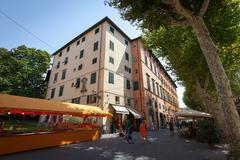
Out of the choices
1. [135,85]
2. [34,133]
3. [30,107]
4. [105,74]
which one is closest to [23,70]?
[105,74]

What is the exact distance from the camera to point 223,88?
21.6 ft

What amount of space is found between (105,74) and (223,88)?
559 inches

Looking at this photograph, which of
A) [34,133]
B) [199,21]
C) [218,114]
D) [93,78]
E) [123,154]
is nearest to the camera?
[123,154]

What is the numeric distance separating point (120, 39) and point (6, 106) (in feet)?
65.1

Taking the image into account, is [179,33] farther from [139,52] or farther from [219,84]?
[139,52]

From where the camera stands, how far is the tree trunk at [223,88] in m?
6.04

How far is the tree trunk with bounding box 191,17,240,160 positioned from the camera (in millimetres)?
6035

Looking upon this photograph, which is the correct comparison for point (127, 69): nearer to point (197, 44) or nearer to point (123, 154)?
point (197, 44)

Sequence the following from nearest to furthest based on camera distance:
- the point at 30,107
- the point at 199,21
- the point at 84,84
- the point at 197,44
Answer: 1. the point at 199,21
2. the point at 30,107
3. the point at 197,44
4. the point at 84,84

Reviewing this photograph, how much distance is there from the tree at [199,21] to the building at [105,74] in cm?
1077

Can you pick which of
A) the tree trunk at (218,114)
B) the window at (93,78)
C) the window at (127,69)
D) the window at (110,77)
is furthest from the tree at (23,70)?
the tree trunk at (218,114)

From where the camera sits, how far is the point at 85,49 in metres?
23.8

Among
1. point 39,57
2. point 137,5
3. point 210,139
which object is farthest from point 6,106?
point 39,57

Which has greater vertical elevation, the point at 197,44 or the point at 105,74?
the point at 197,44
